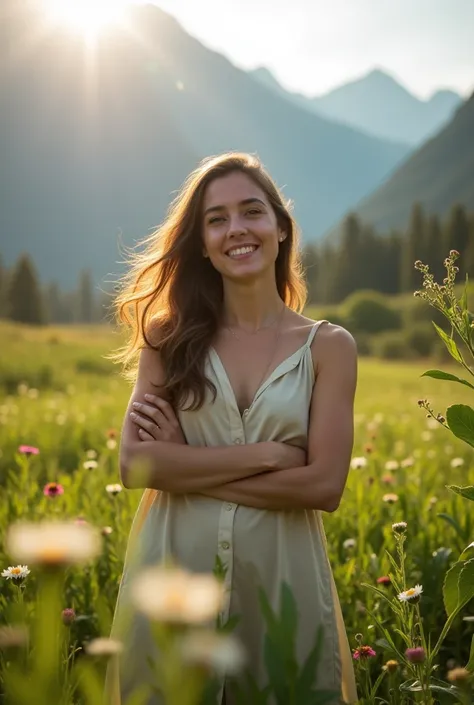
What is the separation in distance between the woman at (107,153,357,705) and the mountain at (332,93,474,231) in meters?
157

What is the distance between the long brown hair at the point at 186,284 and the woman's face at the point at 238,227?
0.20 feet

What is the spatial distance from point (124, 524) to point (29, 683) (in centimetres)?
321

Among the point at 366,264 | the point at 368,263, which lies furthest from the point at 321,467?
the point at 368,263

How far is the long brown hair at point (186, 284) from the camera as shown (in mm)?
2588

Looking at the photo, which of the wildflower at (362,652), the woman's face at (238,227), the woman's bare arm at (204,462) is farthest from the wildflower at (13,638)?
the woman's face at (238,227)

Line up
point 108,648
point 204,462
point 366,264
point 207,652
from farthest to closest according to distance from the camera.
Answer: point 366,264, point 204,462, point 108,648, point 207,652

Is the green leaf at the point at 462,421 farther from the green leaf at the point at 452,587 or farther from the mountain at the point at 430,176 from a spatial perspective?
the mountain at the point at 430,176

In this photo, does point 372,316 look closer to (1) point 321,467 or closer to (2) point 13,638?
(1) point 321,467

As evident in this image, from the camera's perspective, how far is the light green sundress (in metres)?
2.23

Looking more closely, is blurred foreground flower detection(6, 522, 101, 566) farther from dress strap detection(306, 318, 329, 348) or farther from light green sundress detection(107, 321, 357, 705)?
dress strap detection(306, 318, 329, 348)

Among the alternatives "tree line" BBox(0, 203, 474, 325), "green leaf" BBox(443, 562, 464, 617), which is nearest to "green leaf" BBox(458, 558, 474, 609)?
"green leaf" BBox(443, 562, 464, 617)

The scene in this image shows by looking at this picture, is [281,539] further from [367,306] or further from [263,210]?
[367,306]

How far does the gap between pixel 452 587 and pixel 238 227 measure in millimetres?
1291

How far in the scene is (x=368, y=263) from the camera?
7588 cm
